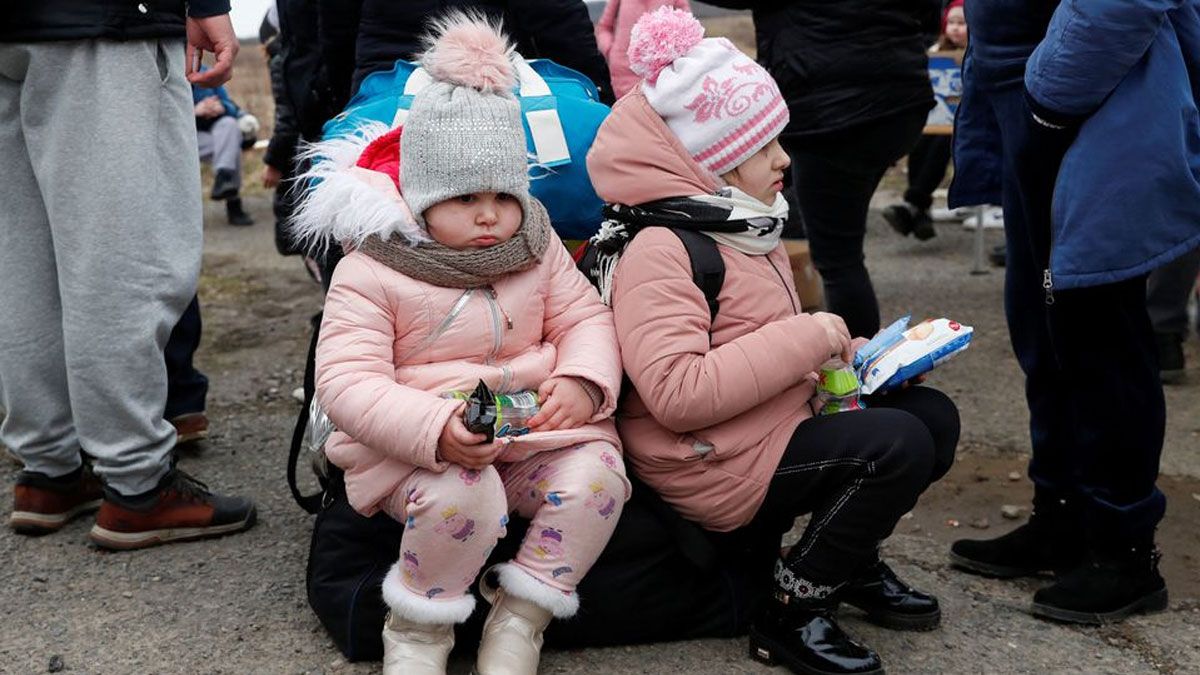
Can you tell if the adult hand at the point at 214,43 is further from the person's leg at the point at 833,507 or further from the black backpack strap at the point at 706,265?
the person's leg at the point at 833,507

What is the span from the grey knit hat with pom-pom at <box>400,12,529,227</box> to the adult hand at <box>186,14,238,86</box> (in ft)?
3.20

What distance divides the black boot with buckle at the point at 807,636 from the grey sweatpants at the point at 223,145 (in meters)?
7.74

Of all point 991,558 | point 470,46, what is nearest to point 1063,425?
point 991,558

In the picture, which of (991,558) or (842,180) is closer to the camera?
(991,558)

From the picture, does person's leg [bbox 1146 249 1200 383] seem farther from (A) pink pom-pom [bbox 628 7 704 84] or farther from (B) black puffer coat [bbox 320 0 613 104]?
(A) pink pom-pom [bbox 628 7 704 84]

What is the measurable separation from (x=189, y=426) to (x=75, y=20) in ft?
4.97

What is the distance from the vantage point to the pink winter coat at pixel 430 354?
2.55 meters

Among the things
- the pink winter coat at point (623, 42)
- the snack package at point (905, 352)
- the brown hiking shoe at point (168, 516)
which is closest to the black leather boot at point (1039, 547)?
the snack package at point (905, 352)

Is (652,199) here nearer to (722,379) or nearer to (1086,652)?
(722,379)

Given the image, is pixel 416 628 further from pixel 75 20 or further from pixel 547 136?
pixel 75 20

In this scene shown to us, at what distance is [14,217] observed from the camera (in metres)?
3.35

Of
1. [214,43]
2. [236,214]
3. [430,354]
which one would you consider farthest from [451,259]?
[236,214]

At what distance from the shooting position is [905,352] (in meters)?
2.85

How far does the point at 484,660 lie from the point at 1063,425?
1523 millimetres
